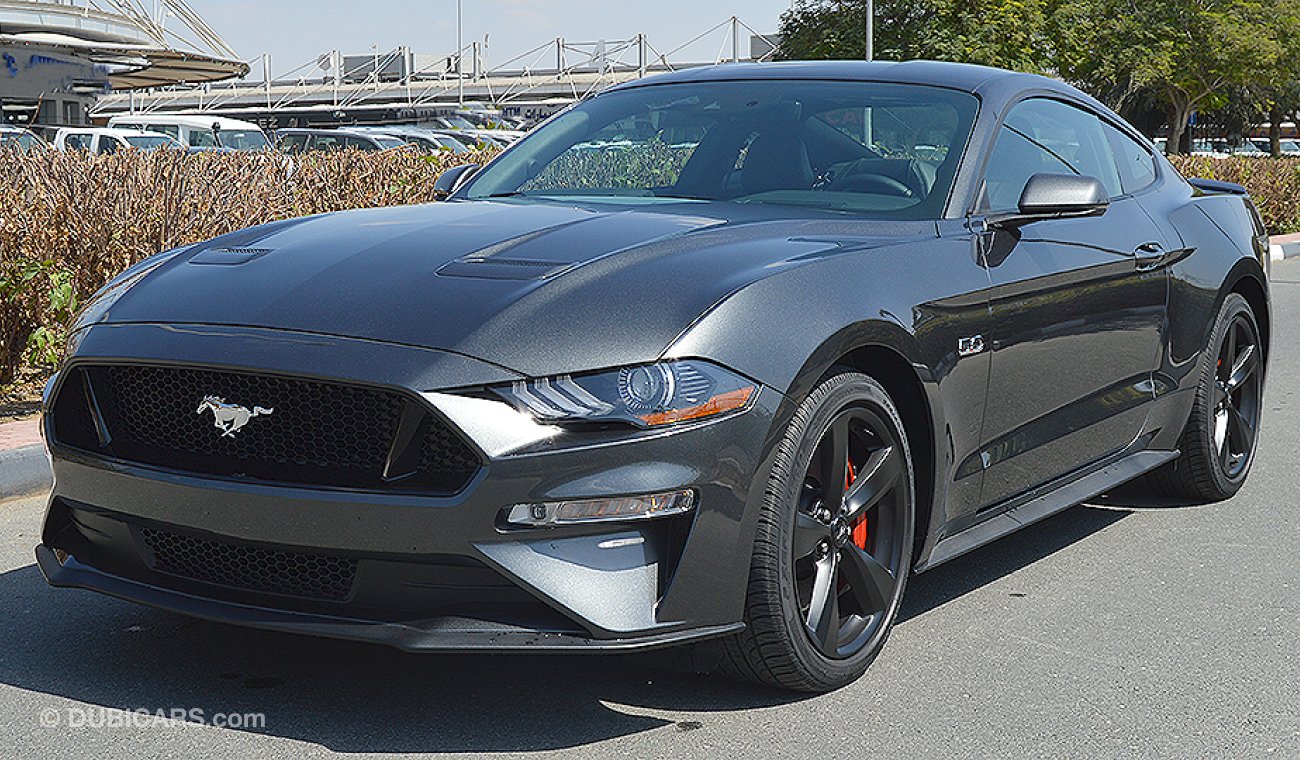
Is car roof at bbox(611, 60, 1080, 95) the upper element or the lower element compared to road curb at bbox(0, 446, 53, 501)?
upper

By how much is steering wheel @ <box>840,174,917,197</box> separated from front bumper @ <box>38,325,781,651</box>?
1.24 metres

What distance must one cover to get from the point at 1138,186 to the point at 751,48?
83.5 meters

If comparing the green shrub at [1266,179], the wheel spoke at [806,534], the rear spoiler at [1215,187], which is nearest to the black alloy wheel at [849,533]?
the wheel spoke at [806,534]

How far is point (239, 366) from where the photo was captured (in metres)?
3.33

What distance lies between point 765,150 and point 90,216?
13.6ft

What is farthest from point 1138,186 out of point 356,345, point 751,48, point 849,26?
point 751,48

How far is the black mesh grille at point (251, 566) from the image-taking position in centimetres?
334

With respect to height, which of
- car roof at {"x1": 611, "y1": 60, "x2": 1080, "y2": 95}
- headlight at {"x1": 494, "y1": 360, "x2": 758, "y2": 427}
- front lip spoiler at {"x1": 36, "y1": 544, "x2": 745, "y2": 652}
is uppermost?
car roof at {"x1": 611, "y1": 60, "x2": 1080, "y2": 95}

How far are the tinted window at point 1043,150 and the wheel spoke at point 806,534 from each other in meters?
1.27

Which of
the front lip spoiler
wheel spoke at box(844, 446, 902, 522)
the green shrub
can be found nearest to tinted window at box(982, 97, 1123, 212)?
wheel spoke at box(844, 446, 902, 522)

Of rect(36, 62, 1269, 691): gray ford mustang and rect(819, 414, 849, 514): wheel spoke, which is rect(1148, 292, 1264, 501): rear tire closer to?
rect(36, 62, 1269, 691): gray ford mustang

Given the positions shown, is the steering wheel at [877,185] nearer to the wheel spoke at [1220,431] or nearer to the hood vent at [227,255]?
the hood vent at [227,255]

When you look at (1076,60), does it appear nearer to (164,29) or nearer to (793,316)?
(164,29)

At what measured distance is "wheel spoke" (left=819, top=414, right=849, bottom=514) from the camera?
12.0 ft
